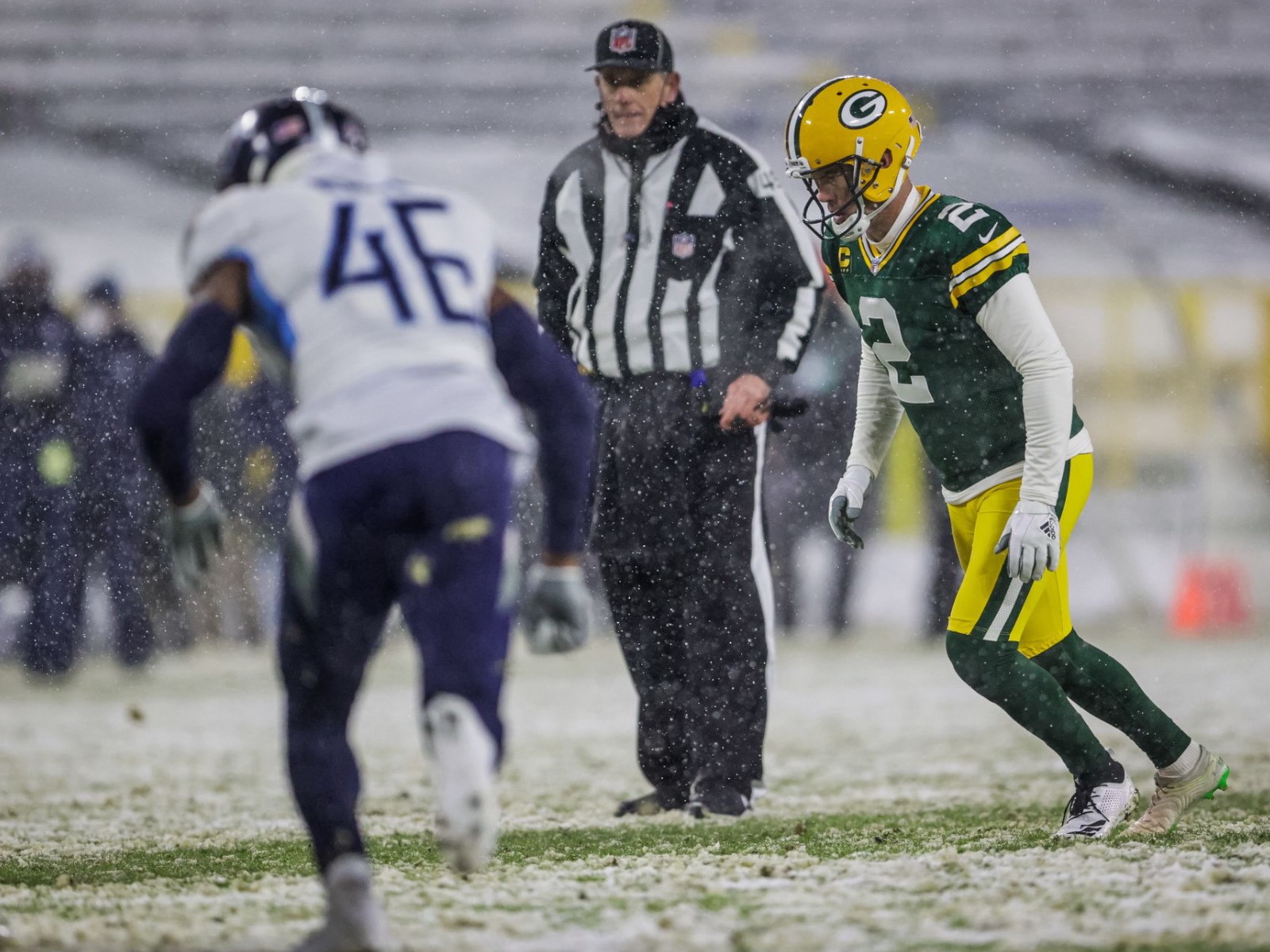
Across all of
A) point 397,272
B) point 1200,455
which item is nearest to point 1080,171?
point 1200,455

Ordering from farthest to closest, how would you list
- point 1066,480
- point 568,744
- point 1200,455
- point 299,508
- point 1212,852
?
point 1200,455 < point 568,744 < point 1066,480 < point 1212,852 < point 299,508

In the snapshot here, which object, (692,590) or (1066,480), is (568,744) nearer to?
(692,590)

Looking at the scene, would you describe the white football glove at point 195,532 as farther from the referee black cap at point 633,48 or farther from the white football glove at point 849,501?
the referee black cap at point 633,48

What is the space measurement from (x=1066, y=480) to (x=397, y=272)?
1949 millimetres

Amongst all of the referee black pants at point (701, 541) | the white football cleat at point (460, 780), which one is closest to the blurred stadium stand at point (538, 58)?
the referee black pants at point (701, 541)

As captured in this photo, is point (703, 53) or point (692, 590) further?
point (703, 53)

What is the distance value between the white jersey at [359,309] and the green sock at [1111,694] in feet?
6.06

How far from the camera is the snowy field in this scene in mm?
3213

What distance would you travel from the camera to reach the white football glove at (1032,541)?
13.1 ft

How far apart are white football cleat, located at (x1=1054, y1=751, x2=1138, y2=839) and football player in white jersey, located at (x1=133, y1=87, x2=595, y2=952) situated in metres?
1.78

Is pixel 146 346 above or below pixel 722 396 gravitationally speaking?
above

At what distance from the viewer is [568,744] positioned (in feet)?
23.9

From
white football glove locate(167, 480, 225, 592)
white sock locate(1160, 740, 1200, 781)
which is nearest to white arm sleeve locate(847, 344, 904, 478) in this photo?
white sock locate(1160, 740, 1200, 781)

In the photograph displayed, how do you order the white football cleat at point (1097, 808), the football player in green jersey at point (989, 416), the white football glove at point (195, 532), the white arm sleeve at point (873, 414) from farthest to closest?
the white arm sleeve at point (873, 414) < the white football cleat at point (1097, 808) < the football player in green jersey at point (989, 416) < the white football glove at point (195, 532)
